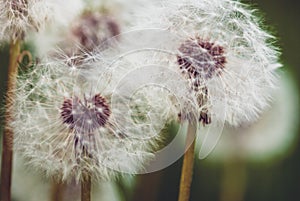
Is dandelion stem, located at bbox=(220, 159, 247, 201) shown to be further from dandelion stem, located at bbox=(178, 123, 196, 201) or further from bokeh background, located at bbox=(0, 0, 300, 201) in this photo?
dandelion stem, located at bbox=(178, 123, 196, 201)

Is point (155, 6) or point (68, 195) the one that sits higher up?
point (155, 6)

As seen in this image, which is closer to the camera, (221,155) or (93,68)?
(93,68)

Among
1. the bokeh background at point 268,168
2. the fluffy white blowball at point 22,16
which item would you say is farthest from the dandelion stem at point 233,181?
the fluffy white blowball at point 22,16

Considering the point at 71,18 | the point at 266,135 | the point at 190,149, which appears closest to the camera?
the point at 190,149

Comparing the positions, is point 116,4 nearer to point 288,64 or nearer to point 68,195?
point 68,195

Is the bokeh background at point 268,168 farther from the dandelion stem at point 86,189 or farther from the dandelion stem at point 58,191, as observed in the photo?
the dandelion stem at point 86,189

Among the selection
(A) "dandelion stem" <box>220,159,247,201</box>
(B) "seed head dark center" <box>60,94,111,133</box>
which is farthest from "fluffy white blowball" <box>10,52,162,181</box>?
(A) "dandelion stem" <box>220,159,247,201</box>

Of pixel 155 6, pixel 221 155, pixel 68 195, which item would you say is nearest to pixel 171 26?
pixel 155 6
